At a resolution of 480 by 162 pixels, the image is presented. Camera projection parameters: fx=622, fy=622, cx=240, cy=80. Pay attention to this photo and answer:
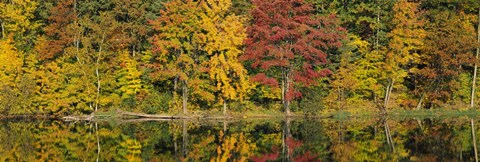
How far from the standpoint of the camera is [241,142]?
2527 centimetres

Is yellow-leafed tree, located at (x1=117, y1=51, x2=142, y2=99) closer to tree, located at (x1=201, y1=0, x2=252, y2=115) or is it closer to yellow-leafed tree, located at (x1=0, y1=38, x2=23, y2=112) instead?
tree, located at (x1=201, y1=0, x2=252, y2=115)

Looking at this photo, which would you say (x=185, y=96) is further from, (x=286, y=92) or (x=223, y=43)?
(x=286, y=92)

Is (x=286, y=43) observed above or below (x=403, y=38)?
below

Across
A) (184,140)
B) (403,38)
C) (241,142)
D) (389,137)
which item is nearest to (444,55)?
(403,38)

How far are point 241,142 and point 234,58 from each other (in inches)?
718

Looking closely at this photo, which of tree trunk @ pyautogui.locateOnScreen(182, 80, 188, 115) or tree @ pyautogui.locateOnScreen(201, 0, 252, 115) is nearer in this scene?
tree @ pyautogui.locateOnScreen(201, 0, 252, 115)

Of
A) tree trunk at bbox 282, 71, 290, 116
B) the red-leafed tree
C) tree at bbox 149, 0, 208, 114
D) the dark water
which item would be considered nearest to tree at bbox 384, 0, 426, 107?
the red-leafed tree

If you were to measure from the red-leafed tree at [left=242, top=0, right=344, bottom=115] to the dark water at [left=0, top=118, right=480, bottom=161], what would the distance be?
644cm

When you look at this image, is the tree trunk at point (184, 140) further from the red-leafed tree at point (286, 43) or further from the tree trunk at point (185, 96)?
the red-leafed tree at point (286, 43)

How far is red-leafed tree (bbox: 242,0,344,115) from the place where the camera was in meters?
41.2

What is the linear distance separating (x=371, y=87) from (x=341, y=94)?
7.35 feet

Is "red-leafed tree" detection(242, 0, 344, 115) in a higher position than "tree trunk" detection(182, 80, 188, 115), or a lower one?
higher

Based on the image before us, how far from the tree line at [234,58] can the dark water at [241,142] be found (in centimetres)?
680

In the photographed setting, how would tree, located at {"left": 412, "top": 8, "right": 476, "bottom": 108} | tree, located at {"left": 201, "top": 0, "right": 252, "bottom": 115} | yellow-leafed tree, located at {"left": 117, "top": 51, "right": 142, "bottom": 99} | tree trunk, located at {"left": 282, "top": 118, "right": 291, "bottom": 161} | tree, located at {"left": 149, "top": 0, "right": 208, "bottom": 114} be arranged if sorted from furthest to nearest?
1. yellow-leafed tree, located at {"left": 117, "top": 51, "right": 142, "bottom": 99}
2. tree, located at {"left": 412, "top": 8, "right": 476, "bottom": 108}
3. tree, located at {"left": 149, "top": 0, "right": 208, "bottom": 114}
4. tree, located at {"left": 201, "top": 0, "right": 252, "bottom": 115}
5. tree trunk, located at {"left": 282, "top": 118, "right": 291, "bottom": 161}
